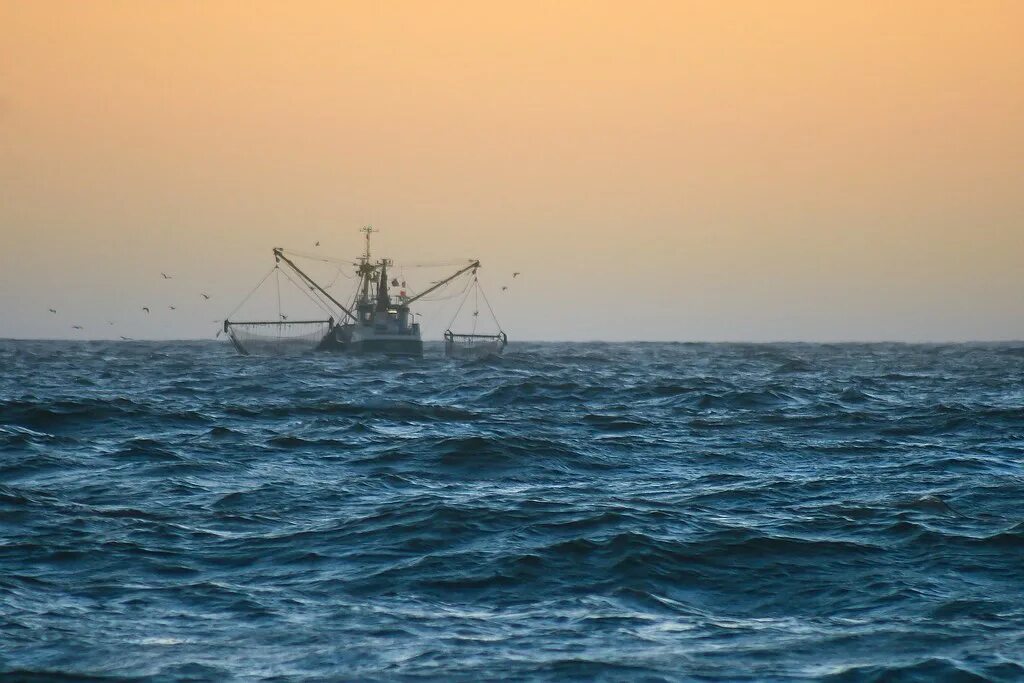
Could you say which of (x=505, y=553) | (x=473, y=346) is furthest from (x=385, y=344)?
(x=505, y=553)

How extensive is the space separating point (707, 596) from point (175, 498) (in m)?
11.0

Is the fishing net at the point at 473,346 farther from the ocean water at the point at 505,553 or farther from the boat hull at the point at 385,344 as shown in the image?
the ocean water at the point at 505,553

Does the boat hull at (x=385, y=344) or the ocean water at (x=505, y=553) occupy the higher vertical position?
the boat hull at (x=385, y=344)

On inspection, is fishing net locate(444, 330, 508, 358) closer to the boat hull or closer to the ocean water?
the boat hull

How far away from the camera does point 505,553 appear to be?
17578mm

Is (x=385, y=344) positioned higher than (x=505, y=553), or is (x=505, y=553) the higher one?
(x=385, y=344)

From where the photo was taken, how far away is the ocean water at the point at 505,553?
41.8ft

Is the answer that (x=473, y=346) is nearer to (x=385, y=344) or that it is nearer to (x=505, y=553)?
(x=385, y=344)

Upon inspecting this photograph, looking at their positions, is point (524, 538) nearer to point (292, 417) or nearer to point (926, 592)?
point (926, 592)

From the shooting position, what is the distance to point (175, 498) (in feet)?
73.7

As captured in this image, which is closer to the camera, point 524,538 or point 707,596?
point 707,596

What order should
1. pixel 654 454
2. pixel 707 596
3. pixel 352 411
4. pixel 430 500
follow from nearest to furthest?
pixel 707 596 → pixel 430 500 → pixel 654 454 → pixel 352 411

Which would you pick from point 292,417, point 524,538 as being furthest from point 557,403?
point 524,538

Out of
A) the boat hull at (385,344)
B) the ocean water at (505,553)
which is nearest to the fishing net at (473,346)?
the boat hull at (385,344)
